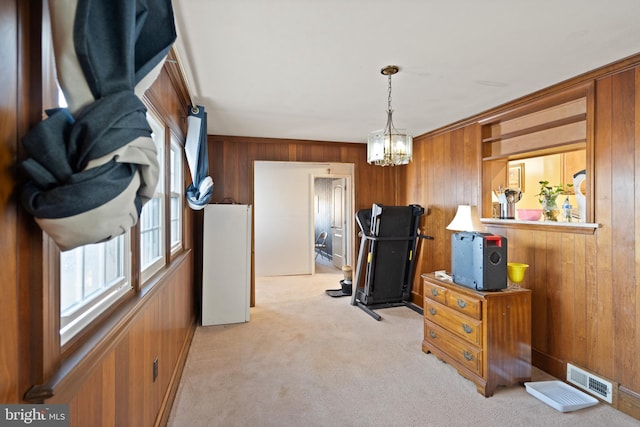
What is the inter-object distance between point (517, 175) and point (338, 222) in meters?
3.93

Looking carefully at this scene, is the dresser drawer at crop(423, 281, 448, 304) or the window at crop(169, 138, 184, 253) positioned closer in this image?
the dresser drawer at crop(423, 281, 448, 304)

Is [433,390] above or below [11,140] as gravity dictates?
below

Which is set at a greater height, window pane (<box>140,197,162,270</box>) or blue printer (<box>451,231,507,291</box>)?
window pane (<box>140,197,162,270</box>)

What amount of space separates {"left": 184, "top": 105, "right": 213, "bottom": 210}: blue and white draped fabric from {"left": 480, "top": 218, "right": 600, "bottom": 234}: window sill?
9.65 feet

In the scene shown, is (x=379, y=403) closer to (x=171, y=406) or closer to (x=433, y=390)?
(x=433, y=390)

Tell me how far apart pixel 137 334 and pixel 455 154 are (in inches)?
146

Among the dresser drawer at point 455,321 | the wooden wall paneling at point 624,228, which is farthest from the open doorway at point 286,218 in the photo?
the wooden wall paneling at point 624,228

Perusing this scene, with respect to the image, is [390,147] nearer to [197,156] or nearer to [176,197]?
[197,156]

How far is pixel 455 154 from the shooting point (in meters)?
3.93

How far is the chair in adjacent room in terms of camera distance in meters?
8.09

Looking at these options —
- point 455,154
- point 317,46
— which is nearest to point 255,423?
point 317,46

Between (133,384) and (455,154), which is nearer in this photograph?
(133,384)

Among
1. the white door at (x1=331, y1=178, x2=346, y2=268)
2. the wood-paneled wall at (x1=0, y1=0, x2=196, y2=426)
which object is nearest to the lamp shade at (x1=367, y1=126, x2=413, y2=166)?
the wood-paneled wall at (x1=0, y1=0, x2=196, y2=426)

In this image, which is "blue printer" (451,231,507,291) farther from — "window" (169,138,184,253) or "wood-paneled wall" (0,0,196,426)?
"window" (169,138,184,253)
